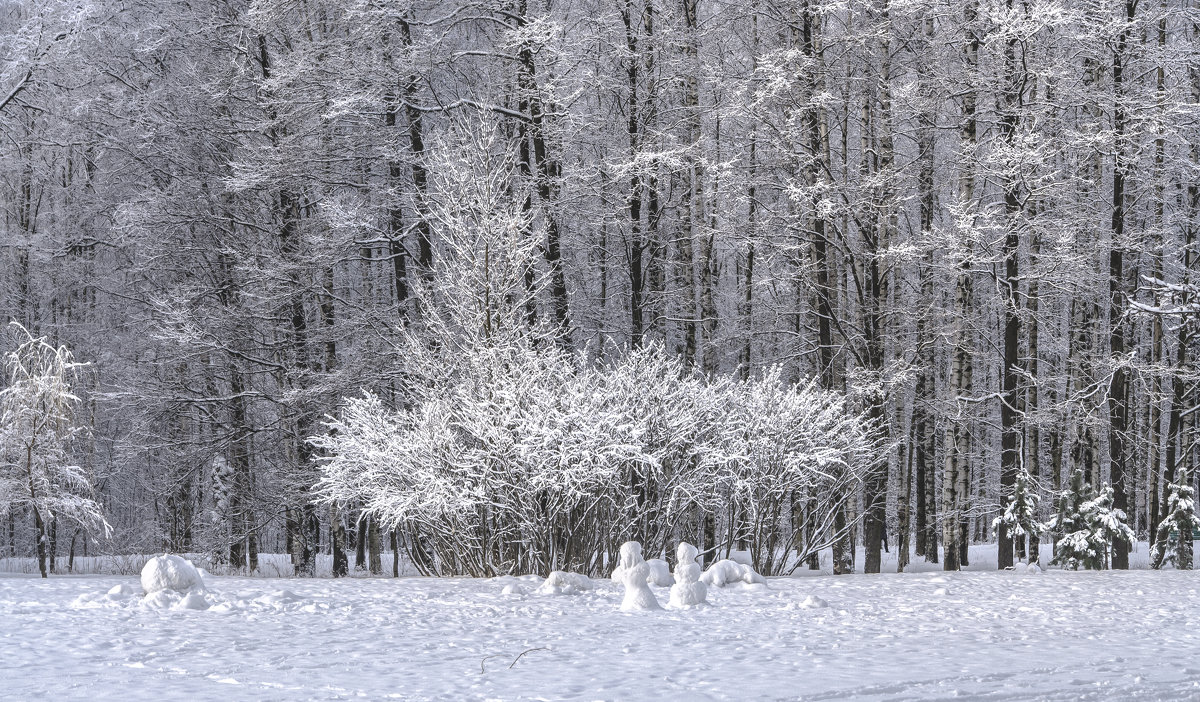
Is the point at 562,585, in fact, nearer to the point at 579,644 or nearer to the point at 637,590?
the point at 637,590

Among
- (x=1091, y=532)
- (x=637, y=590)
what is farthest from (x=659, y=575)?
(x=1091, y=532)

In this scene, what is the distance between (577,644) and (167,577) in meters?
3.63

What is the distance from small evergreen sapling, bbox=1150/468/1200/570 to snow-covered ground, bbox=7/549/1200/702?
609 centimetres

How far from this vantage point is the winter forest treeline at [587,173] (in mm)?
13531

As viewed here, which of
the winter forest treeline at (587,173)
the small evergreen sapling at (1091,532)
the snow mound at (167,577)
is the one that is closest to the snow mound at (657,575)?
the winter forest treeline at (587,173)

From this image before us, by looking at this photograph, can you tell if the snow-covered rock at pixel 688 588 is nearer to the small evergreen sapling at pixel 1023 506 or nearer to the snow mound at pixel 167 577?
the snow mound at pixel 167 577

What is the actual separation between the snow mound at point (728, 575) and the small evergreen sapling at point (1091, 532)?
7.44m

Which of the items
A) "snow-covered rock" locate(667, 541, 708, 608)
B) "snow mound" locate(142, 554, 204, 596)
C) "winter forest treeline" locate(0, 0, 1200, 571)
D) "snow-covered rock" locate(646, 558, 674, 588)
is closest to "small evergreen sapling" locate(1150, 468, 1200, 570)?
"winter forest treeline" locate(0, 0, 1200, 571)

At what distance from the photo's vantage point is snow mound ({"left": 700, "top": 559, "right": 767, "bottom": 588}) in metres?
9.64

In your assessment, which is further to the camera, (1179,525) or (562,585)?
(1179,525)

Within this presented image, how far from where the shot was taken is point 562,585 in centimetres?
883

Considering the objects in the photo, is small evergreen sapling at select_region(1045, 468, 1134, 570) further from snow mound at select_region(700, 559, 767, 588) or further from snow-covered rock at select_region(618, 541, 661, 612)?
snow-covered rock at select_region(618, 541, 661, 612)

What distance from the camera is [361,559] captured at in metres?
19.5

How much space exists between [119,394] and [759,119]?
420 inches
